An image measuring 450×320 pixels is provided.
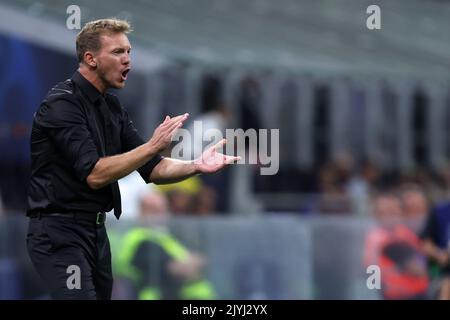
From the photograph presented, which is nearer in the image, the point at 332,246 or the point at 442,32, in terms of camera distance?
the point at 332,246

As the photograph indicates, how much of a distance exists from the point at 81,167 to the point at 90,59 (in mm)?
669

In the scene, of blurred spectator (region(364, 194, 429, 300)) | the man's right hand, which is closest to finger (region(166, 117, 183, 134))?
the man's right hand

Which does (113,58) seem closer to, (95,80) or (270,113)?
(95,80)

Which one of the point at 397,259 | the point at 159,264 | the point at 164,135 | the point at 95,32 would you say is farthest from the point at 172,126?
the point at 397,259

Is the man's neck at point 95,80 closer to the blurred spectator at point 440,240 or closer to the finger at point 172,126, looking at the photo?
the finger at point 172,126

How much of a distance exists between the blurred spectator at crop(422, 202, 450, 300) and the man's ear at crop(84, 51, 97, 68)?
4338 mm

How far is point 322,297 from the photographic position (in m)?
12.6

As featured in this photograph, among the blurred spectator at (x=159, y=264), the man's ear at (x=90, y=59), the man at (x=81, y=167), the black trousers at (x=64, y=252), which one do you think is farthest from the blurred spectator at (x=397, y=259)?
the man's ear at (x=90, y=59)

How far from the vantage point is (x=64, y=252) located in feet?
23.8

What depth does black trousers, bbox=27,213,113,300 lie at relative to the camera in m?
7.21

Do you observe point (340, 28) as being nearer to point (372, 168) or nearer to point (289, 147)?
point (372, 168)

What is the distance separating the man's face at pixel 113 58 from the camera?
7340mm

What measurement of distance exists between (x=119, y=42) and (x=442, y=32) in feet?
33.7

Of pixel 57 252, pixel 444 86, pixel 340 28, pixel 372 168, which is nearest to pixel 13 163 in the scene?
pixel 340 28
